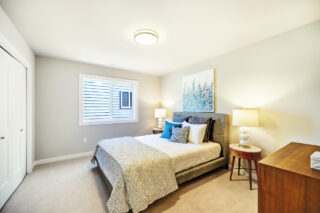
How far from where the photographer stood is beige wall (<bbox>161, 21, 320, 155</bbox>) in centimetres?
182

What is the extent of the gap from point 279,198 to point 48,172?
11.5ft

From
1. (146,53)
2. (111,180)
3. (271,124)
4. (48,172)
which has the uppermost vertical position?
(146,53)

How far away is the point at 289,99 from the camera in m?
2.00

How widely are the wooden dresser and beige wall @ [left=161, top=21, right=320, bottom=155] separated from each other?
1071 millimetres

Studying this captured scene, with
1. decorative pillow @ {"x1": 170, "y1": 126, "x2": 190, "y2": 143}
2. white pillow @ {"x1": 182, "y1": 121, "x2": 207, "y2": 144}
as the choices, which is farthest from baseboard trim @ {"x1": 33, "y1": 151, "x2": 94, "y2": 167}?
white pillow @ {"x1": 182, "y1": 121, "x2": 207, "y2": 144}

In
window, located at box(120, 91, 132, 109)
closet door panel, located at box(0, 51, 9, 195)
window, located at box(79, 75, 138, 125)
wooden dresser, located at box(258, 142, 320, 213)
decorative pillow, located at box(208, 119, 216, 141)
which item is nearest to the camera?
wooden dresser, located at box(258, 142, 320, 213)

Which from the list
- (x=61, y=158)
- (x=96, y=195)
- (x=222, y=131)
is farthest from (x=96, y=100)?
(x=222, y=131)

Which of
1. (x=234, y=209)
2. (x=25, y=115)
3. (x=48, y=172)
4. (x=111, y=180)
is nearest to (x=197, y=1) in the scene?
(x=111, y=180)

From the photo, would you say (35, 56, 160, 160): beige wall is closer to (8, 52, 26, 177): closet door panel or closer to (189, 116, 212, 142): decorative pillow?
(8, 52, 26, 177): closet door panel

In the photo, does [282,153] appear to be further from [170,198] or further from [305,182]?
[170,198]

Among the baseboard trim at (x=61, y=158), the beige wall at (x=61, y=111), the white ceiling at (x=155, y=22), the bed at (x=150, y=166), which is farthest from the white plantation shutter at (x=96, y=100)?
the bed at (x=150, y=166)

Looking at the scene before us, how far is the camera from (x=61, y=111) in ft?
10.5

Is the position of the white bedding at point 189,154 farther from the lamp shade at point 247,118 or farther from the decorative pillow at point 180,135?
the lamp shade at point 247,118

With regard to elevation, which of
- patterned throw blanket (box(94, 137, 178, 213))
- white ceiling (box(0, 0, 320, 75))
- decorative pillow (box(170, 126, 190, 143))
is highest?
white ceiling (box(0, 0, 320, 75))
